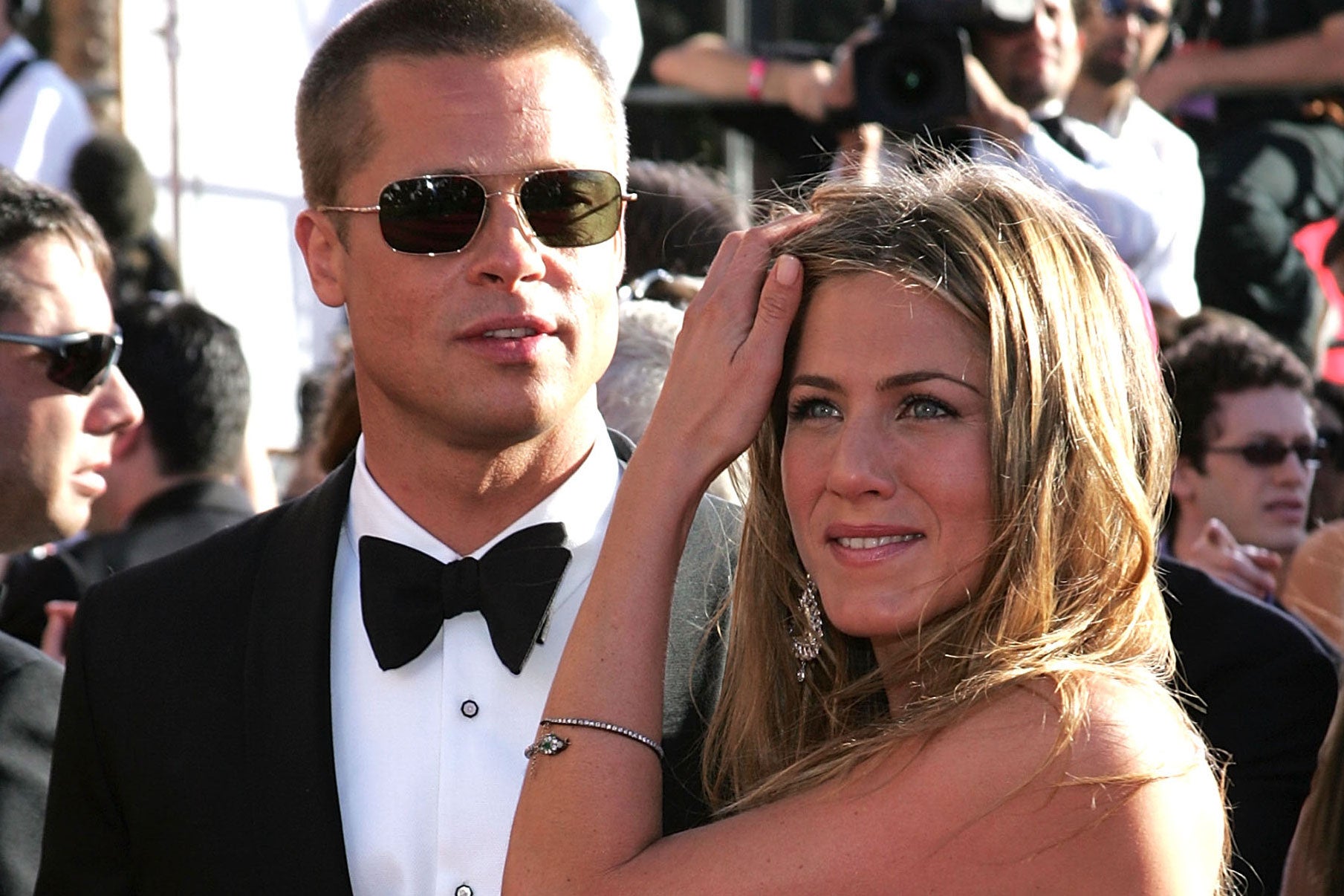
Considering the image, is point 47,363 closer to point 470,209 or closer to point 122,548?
point 470,209

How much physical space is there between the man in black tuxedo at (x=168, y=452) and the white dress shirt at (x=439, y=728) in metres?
2.09

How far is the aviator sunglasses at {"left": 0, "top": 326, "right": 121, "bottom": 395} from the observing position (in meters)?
3.19

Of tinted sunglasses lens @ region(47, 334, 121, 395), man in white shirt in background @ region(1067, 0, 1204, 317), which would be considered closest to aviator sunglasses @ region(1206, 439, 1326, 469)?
man in white shirt in background @ region(1067, 0, 1204, 317)

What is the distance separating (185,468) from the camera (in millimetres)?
4723

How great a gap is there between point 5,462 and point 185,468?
1568 millimetres

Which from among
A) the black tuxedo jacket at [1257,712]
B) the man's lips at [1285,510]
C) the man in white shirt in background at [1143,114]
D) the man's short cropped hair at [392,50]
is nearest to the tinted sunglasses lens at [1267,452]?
the man's lips at [1285,510]

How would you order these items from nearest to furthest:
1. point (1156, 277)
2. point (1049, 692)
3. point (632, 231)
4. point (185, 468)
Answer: point (1049, 692) < point (632, 231) < point (185, 468) < point (1156, 277)

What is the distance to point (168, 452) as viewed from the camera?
473 centimetres

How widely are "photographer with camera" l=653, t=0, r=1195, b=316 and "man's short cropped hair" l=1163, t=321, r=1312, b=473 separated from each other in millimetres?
317

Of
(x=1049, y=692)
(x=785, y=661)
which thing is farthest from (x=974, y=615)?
(x=785, y=661)

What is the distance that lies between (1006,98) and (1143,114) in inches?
29.5

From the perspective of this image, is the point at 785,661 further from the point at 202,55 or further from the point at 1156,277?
the point at 202,55

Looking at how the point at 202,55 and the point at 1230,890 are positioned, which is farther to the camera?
the point at 202,55

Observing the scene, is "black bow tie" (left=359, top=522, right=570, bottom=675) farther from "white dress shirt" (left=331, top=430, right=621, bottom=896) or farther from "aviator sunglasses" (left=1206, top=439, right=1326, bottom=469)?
"aviator sunglasses" (left=1206, top=439, right=1326, bottom=469)
